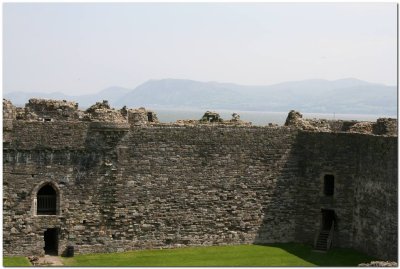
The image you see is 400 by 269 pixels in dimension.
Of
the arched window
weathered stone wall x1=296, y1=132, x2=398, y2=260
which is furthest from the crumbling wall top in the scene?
the arched window

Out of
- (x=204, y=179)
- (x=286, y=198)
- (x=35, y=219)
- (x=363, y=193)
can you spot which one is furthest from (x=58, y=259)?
(x=363, y=193)

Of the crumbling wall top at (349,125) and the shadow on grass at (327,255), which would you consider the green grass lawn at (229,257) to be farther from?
the crumbling wall top at (349,125)

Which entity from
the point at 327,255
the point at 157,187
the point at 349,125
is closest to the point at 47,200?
the point at 157,187

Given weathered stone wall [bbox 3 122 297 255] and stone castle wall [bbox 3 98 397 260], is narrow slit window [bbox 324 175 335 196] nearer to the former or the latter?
stone castle wall [bbox 3 98 397 260]

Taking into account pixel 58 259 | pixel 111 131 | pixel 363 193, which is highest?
pixel 111 131

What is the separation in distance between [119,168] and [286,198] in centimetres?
720

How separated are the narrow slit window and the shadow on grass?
2337 mm

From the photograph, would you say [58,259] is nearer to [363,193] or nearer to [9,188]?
[9,188]

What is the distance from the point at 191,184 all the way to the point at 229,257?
3.41m

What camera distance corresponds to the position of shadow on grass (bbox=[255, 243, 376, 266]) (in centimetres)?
3450

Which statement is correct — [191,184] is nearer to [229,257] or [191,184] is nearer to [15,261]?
[229,257]

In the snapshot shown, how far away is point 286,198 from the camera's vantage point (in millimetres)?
37688

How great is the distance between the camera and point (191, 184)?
36281 millimetres

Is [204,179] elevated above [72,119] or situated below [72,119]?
below
